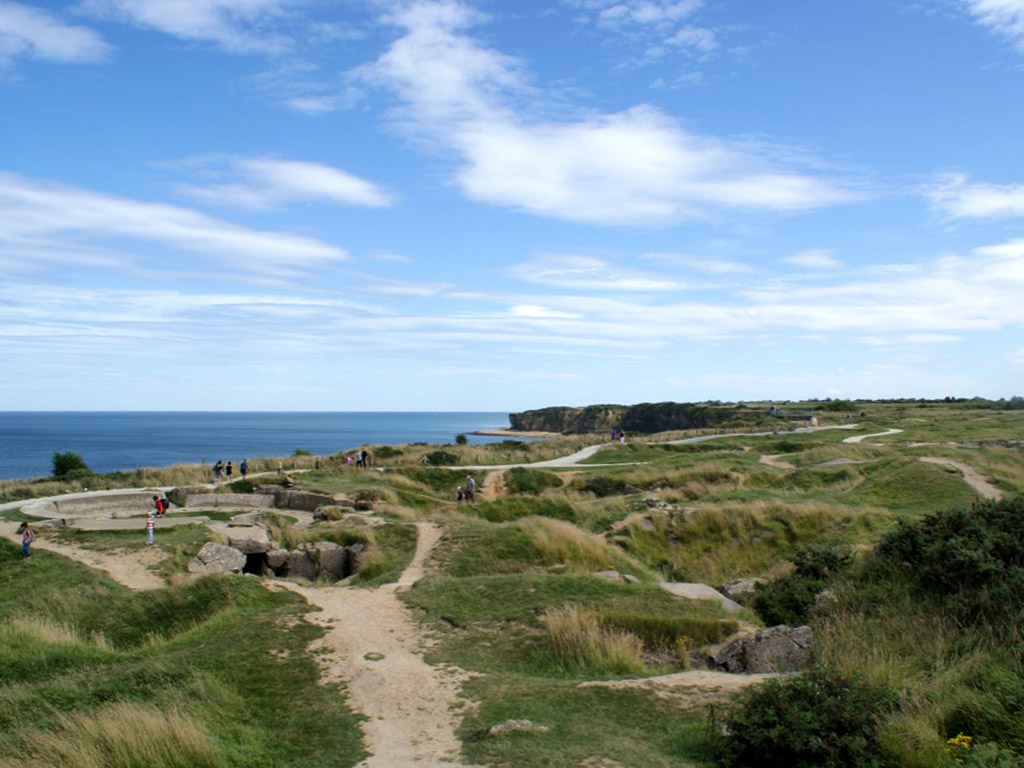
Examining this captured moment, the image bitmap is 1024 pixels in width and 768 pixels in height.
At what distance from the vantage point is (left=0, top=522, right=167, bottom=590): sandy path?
18156 mm

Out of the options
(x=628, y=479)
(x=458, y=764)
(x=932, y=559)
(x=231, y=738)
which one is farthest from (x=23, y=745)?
(x=628, y=479)

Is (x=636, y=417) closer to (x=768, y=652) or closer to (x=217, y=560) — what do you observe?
(x=217, y=560)

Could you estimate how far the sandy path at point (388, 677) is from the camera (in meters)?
8.20

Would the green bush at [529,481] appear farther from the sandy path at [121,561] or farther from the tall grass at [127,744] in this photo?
the tall grass at [127,744]

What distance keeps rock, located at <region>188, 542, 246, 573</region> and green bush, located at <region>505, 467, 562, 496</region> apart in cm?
1833

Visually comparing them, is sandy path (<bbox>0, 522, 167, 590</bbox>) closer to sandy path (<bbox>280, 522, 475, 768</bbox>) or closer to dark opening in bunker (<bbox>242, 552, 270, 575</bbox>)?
dark opening in bunker (<bbox>242, 552, 270, 575</bbox>)

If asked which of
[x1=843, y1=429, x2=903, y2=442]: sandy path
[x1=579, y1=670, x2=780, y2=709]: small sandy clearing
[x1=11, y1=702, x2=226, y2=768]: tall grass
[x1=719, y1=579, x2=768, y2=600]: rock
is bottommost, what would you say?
[x1=719, y1=579, x2=768, y2=600]: rock

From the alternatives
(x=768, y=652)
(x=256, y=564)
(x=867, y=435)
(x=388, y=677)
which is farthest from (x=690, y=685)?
(x=867, y=435)

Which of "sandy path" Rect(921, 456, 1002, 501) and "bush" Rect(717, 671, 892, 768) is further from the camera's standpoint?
"sandy path" Rect(921, 456, 1002, 501)

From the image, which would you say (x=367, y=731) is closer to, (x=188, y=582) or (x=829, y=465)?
(x=188, y=582)

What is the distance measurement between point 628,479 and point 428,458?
1330 cm

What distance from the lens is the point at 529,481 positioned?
38250 millimetres

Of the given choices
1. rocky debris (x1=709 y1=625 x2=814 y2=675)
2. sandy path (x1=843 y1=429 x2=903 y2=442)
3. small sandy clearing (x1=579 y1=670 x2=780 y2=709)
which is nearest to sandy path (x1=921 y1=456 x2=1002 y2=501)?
sandy path (x1=843 y1=429 x2=903 y2=442)

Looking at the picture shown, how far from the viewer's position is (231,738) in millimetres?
8281
